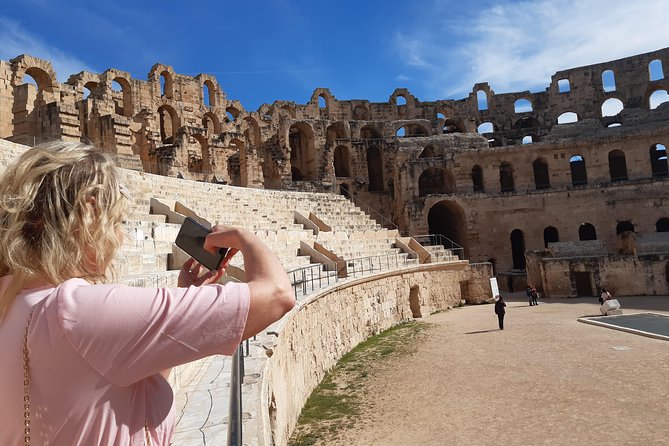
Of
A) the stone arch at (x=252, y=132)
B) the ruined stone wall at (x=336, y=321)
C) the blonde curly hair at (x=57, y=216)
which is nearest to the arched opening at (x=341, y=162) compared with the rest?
the stone arch at (x=252, y=132)

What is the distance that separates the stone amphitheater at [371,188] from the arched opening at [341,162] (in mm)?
112

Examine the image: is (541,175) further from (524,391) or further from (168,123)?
(524,391)

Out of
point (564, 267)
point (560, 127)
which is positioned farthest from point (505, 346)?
point (560, 127)

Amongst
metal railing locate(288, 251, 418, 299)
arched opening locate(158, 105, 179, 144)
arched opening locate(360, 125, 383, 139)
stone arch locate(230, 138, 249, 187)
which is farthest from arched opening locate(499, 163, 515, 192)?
arched opening locate(158, 105, 179, 144)

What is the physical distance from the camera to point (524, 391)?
845 cm

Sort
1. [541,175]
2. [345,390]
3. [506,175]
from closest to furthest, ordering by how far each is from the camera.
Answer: [345,390] → [506,175] → [541,175]

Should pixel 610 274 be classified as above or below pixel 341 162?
below

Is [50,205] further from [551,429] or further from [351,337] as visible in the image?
[351,337]

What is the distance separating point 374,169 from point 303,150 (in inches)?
211

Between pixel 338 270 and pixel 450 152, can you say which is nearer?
pixel 338 270

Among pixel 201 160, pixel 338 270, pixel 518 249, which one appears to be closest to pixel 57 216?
pixel 338 270

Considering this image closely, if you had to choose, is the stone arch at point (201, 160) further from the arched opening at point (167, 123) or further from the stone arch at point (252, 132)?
the stone arch at point (252, 132)

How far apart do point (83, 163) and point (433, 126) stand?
112ft

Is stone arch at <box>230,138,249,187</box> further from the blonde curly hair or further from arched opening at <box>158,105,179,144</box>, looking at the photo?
the blonde curly hair
